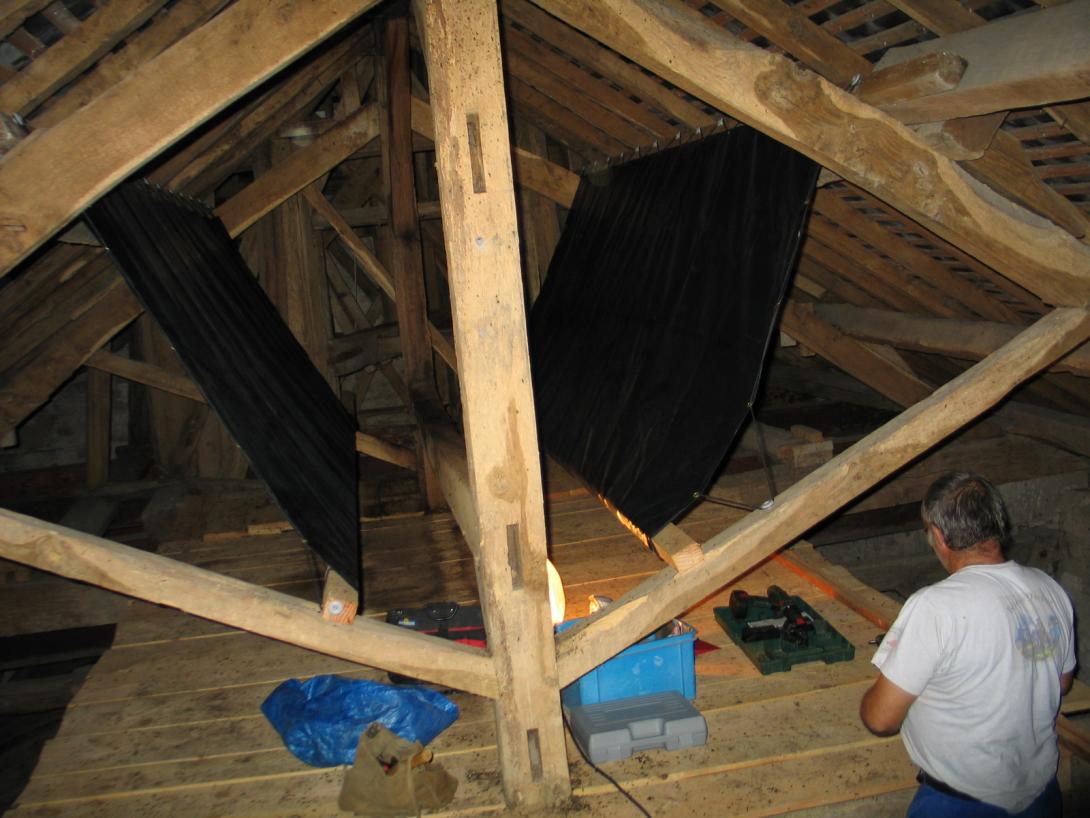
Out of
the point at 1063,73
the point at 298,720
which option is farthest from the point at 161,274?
the point at 1063,73

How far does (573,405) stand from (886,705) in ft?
7.08

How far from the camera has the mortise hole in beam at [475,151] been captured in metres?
1.91

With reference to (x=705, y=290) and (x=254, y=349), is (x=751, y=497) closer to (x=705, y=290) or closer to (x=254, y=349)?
(x=705, y=290)

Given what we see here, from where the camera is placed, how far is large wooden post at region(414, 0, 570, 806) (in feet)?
6.18

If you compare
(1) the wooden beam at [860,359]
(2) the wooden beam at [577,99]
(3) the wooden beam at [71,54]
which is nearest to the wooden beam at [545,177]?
(2) the wooden beam at [577,99]

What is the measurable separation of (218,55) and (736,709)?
2.43m

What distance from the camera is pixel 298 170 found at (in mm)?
4887

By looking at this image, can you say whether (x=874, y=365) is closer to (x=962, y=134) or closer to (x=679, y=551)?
(x=962, y=134)

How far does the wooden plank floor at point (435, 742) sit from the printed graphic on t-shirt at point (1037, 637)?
716 millimetres

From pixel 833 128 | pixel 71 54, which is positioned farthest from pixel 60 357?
pixel 833 128

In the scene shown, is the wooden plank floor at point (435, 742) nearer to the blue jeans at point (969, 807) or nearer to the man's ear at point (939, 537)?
the blue jeans at point (969, 807)

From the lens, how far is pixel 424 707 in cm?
267

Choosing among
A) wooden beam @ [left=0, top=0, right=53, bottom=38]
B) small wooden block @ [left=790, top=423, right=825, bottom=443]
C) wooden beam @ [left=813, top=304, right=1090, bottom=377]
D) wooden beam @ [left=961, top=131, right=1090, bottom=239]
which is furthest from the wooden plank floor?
wooden beam @ [left=0, top=0, right=53, bottom=38]

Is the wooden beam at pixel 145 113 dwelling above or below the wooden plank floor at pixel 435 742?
above
